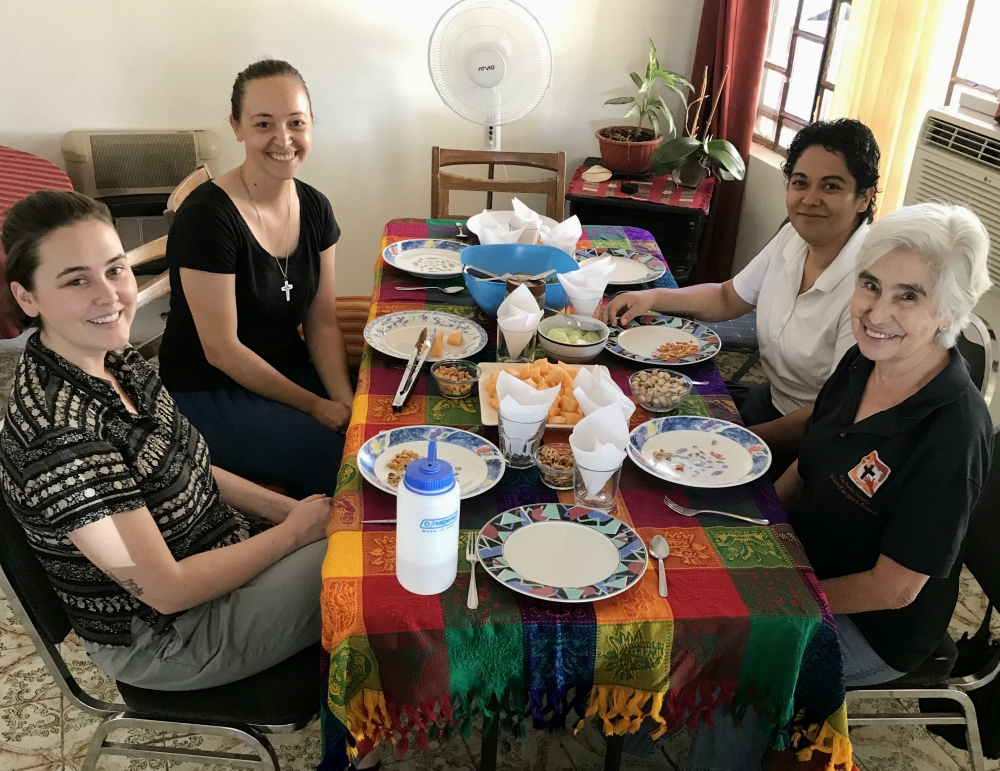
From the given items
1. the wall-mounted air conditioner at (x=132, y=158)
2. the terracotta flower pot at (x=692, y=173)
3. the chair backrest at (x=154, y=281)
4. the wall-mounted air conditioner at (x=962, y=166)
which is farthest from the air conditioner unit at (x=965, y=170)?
the wall-mounted air conditioner at (x=132, y=158)

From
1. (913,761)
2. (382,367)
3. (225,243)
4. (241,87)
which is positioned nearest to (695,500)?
(382,367)

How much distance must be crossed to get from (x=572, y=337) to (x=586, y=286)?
168mm

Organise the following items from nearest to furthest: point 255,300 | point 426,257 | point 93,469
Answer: point 93,469 < point 255,300 < point 426,257

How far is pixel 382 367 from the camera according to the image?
69.6 inches

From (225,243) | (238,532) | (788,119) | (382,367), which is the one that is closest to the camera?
(238,532)

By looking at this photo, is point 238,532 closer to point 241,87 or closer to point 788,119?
point 241,87

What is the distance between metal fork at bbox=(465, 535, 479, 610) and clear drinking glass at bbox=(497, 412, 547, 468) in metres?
0.22

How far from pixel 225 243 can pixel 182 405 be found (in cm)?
40

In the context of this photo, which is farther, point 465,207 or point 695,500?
point 465,207

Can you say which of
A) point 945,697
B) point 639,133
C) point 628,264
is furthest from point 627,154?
point 945,697

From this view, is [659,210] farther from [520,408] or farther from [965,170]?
[520,408]

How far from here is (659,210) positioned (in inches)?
126

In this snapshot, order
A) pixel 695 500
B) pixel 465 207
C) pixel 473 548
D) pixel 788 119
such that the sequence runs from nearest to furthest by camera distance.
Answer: pixel 473 548, pixel 695 500, pixel 788 119, pixel 465 207

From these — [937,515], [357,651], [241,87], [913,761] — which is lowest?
[913,761]
